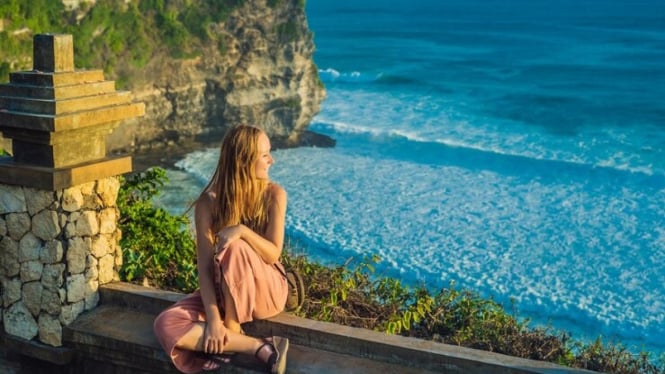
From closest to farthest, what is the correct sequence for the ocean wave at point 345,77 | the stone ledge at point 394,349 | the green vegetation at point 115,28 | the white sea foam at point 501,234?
the stone ledge at point 394,349, the white sea foam at point 501,234, the green vegetation at point 115,28, the ocean wave at point 345,77

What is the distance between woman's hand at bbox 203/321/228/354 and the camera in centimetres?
481

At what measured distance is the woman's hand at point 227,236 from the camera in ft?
15.8

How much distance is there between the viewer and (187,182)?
2423 centimetres

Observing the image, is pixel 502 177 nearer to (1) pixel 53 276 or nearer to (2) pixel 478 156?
(2) pixel 478 156

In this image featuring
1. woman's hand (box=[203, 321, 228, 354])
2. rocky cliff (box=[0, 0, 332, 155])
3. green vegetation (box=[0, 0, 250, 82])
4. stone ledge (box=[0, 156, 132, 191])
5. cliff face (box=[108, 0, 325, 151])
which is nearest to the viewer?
woman's hand (box=[203, 321, 228, 354])

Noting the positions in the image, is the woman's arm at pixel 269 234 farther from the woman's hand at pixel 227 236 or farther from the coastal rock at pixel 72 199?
the coastal rock at pixel 72 199

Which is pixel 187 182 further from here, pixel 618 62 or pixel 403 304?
pixel 618 62

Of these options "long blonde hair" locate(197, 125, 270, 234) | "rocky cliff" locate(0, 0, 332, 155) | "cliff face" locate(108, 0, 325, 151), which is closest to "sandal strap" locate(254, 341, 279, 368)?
"long blonde hair" locate(197, 125, 270, 234)

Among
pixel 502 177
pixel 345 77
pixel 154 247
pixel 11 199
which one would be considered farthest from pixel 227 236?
pixel 345 77

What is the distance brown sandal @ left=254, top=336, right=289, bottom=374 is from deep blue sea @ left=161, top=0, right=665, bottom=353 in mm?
6818

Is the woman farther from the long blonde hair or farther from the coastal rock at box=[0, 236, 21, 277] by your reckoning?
the coastal rock at box=[0, 236, 21, 277]

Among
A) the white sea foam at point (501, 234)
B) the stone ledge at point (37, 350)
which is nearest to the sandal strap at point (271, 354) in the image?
the stone ledge at point (37, 350)

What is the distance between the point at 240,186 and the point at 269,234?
324 mm

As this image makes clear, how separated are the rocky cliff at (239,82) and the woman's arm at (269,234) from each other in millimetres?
24233
